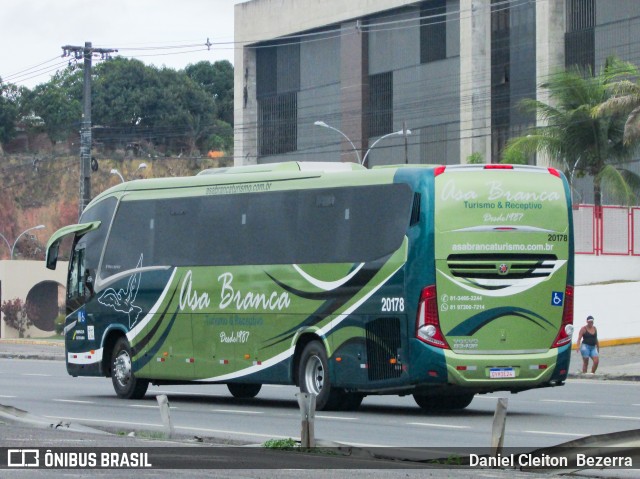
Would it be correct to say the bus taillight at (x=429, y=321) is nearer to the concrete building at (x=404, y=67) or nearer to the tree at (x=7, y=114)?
the concrete building at (x=404, y=67)

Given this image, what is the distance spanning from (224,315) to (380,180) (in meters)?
3.78

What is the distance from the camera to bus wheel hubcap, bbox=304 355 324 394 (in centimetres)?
2102

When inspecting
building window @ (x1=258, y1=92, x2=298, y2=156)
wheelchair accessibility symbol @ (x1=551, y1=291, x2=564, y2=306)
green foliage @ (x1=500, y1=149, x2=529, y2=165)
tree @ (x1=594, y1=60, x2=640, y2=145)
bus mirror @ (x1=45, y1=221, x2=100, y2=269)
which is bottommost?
wheelchair accessibility symbol @ (x1=551, y1=291, x2=564, y2=306)

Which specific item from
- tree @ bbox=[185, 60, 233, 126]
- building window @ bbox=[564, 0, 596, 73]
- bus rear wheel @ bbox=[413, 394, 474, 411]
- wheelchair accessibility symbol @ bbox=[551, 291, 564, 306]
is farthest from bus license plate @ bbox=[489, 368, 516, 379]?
tree @ bbox=[185, 60, 233, 126]

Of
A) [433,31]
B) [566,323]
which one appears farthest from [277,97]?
[566,323]

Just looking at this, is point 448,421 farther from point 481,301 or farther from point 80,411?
point 80,411

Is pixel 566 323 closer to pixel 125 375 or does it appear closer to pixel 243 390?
pixel 243 390

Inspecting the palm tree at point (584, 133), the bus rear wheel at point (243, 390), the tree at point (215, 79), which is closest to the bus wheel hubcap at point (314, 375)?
the bus rear wheel at point (243, 390)

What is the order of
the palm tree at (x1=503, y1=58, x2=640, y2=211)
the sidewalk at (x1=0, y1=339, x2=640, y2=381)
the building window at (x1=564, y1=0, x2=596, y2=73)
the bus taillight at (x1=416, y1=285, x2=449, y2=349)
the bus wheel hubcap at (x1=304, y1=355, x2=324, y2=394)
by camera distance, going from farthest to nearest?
the building window at (x1=564, y1=0, x2=596, y2=73)
the palm tree at (x1=503, y1=58, x2=640, y2=211)
the sidewalk at (x1=0, y1=339, x2=640, y2=381)
the bus wheel hubcap at (x1=304, y1=355, x2=324, y2=394)
the bus taillight at (x1=416, y1=285, x2=449, y2=349)

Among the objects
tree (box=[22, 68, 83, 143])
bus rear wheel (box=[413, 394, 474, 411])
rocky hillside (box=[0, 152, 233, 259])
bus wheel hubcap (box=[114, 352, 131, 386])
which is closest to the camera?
bus rear wheel (box=[413, 394, 474, 411])

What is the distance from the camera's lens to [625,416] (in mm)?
19750

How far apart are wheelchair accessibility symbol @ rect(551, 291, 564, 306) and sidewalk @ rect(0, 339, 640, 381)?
1196 centimetres

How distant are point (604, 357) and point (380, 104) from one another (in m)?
37.0

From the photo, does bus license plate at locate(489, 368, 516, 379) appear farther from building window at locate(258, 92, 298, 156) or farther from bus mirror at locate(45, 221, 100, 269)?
building window at locate(258, 92, 298, 156)
